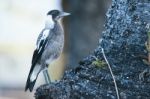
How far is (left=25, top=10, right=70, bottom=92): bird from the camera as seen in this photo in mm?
4656

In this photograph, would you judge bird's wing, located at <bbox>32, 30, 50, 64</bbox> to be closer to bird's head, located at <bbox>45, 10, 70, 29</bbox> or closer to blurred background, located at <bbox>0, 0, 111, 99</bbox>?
bird's head, located at <bbox>45, 10, 70, 29</bbox>

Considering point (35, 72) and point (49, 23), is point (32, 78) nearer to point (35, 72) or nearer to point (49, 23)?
point (35, 72)

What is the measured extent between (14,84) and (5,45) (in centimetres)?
67

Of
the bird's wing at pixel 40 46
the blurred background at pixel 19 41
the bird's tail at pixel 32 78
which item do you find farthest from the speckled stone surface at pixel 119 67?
the blurred background at pixel 19 41

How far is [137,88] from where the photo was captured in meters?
3.44

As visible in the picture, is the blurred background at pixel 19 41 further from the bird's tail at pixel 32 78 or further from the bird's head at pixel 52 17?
the bird's tail at pixel 32 78

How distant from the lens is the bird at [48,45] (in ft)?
15.3

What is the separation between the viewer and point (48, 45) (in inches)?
188

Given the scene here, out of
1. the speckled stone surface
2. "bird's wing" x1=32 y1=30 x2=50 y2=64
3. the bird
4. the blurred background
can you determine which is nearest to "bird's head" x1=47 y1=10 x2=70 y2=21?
the bird

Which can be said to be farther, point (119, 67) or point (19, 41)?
point (19, 41)

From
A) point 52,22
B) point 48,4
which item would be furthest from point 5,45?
point 52,22

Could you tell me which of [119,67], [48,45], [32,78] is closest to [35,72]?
[32,78]

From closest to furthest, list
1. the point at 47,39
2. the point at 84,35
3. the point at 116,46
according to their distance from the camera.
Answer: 1. the point at 116,46
2. the point at 47,39
3. the point at 84,35

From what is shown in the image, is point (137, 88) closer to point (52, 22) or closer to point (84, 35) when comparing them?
point (52, 22)
